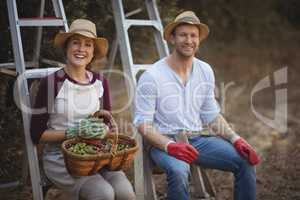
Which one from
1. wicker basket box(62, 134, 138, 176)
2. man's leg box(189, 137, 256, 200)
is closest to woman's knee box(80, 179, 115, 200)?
wicker basket box(62, 134, 138, 176)

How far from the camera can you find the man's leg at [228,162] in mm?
3277

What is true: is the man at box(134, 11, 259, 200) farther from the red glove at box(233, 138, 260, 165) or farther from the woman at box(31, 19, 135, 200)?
the woman at box(31, 19, 135, 200)

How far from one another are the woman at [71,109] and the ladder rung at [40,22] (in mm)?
459

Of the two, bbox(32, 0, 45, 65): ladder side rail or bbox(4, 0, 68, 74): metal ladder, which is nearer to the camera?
bbox(4, 0, 68, 74): metal ladder

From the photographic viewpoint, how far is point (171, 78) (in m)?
3.44

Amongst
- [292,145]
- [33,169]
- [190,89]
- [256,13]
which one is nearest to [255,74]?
[256,13]

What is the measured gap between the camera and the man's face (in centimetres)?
338

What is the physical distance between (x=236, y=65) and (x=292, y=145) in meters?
3.02

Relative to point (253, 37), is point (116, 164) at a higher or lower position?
lower

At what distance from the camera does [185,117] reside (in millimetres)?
3504

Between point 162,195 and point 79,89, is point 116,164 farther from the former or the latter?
point 162,195

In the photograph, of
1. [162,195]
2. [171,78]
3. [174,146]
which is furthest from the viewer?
[162,195]

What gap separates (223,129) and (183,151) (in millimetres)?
512

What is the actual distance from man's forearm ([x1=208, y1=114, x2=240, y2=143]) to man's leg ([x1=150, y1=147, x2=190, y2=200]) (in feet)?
1.49
